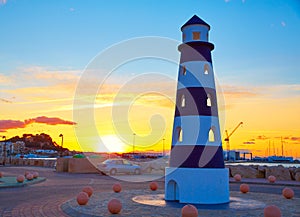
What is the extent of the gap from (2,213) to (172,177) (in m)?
8.53

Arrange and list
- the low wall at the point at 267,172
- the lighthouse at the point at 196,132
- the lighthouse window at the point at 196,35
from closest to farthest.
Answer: the lighthouse at the point at 196,132
the lighthouse window at the point at 196,35
the low wall at the point at 267,172

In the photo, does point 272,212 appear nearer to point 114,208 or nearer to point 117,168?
point 114,208

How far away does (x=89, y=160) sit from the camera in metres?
43.1

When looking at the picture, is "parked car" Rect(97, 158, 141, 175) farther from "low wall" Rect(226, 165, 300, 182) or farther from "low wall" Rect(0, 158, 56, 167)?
"low wall" Rect(0, 158, 56, 167)

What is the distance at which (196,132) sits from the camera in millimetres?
18406

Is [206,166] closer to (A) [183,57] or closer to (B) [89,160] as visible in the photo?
(A) [183,57]

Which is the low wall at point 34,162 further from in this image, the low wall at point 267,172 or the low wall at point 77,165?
the low wall at point 267,172

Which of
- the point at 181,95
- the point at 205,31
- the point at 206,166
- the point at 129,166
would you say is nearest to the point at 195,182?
the point at 206,166

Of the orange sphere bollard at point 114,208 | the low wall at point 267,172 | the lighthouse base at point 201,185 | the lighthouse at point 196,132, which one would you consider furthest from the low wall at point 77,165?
the orange sphere bollard at point 114,208

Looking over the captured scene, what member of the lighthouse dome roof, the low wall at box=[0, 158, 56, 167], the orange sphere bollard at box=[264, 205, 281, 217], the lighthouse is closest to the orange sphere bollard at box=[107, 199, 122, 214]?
the lighthouse

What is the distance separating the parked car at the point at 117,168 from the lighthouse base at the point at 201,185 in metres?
21.7

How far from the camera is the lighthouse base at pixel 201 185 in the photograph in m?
17.7

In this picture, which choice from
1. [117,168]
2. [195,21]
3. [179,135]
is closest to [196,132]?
[179,135]

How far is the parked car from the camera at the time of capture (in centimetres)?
3903
